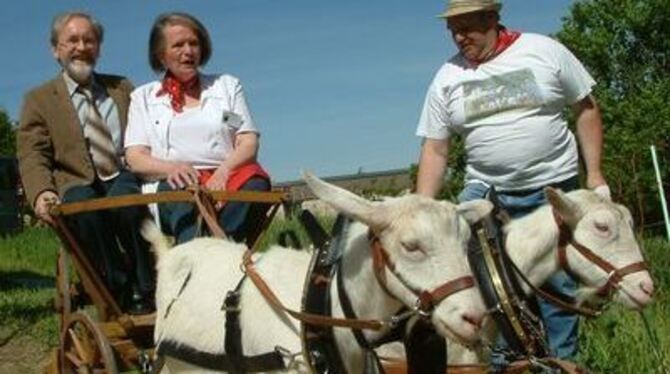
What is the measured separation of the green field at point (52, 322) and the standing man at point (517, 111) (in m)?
0.69

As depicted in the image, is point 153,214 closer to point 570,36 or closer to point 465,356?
Answer: point 465,356

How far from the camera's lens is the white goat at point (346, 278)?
12.2 feet

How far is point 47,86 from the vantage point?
6.04 metres

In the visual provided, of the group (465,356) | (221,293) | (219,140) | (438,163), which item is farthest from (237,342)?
(438,163)

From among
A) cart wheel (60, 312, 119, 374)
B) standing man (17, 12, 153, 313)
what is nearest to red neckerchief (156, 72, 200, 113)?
standing man (17, 12, 153, 313)

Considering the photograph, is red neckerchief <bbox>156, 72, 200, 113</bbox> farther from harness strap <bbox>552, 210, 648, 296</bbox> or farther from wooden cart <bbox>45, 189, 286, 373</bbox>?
harness strap <bbox>552, 210, 648, 296</bbox>

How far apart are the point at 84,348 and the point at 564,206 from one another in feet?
8.35

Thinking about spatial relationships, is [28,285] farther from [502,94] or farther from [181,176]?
[502,94]

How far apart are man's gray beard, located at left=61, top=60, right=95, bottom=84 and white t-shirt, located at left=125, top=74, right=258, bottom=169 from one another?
48 centimetres

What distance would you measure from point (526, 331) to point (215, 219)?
60.7 inches

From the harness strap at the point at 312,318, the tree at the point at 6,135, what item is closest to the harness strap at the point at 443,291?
the harness strap at the point at 312,318

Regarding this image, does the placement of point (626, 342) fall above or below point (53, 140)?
below

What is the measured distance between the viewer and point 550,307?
5270mm

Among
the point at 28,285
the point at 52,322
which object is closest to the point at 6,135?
the point at 28,285
